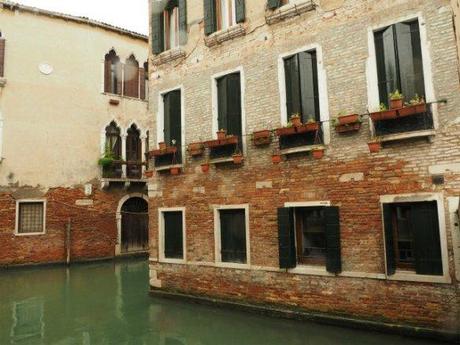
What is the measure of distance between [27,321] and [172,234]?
3.26 m

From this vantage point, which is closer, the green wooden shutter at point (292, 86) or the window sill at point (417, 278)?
the window sill at point (417, 278)

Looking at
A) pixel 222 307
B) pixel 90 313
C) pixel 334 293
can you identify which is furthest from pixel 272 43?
pixel 90 313

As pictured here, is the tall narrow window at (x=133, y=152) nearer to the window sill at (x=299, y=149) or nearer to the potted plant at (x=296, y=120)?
the window sill at (x=299, y=149)

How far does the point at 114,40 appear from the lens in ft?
53.9

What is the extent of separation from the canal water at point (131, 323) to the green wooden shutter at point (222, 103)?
12.3 ft

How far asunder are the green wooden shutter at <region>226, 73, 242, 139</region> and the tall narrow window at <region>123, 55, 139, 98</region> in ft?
30.1

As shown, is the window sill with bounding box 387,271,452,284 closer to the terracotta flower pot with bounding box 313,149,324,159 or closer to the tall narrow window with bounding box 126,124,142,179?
the terracotta flower pot with bounding box 313,149,324,159

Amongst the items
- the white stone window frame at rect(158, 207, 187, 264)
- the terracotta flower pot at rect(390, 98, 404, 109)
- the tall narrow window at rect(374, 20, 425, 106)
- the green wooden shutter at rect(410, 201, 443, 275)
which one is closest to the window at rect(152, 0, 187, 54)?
the white stone window frame at rect(158, 207, 187, 264)

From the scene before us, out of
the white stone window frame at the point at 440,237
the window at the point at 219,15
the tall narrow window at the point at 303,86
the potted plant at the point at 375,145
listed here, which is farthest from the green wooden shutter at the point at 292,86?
the white stone window frame at the point at 440,237

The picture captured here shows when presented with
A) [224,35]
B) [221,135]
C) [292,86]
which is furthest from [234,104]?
[224,35]

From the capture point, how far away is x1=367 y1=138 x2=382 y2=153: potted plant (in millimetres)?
6512

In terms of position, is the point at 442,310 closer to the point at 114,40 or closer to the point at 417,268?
the point at 417,268

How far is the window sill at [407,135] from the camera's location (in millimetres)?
6051

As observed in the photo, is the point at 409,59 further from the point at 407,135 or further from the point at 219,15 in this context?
the point at 219,15
